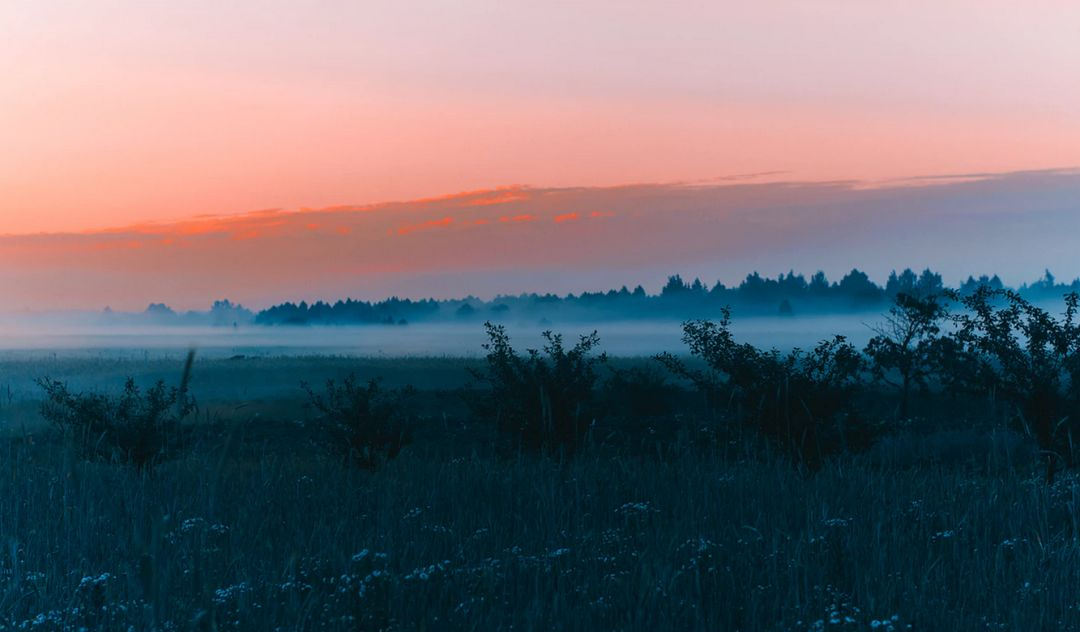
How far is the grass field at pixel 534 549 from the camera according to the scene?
18.2ft

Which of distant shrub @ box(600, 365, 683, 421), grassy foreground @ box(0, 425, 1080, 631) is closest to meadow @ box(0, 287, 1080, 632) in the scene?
grassy foreground @ box(0, 425, 1080, 631)

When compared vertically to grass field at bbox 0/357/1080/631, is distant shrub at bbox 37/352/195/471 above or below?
above

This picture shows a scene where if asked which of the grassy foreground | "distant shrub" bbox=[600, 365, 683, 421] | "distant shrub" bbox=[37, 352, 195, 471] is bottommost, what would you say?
"distant shrub" bbox=[600, 365, 683, 421]

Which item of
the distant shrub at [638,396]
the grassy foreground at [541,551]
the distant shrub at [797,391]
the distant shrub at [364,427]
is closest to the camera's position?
the grassy foreground at [541,551]

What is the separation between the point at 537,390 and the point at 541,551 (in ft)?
23.1

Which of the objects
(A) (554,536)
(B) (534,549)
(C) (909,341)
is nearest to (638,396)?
(C) (909,341)

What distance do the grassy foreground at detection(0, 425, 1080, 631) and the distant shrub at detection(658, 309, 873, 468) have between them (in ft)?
4.76

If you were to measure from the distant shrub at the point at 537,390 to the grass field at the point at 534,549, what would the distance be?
2.94 meters

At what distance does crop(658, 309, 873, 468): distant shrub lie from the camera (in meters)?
12.2

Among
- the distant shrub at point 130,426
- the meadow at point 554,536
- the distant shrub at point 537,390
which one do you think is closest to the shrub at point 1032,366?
Result: the meadow at point 554,536

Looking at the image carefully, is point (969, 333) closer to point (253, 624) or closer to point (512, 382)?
point (512, 382)

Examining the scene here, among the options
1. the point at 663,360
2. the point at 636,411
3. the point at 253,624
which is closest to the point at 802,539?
the point at 253,624

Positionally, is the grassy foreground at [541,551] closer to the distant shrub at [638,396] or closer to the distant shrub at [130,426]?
the distant shrub at [130,426]

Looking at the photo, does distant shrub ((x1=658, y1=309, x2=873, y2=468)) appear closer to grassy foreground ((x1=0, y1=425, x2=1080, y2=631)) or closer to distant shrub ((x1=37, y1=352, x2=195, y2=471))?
grassy foreground ((x1=0, y1=425, x2=1080, y2=631))
